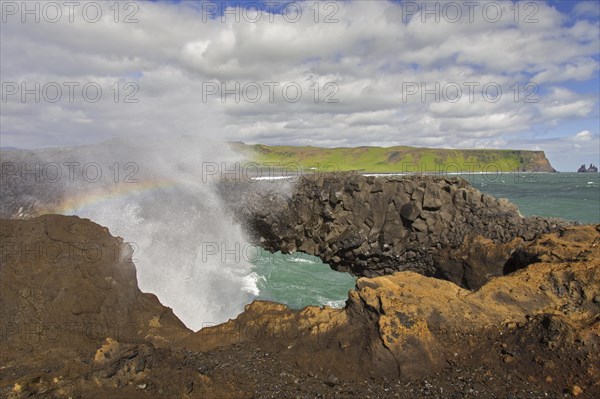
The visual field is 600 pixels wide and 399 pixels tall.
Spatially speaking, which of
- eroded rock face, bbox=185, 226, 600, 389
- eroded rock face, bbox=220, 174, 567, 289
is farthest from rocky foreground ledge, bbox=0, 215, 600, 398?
eroded rock face, bbox=220, 174, 567, 289

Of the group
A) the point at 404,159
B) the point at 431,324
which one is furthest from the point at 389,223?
the point at 404,159

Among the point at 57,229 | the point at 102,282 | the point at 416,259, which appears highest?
the point at 57,229

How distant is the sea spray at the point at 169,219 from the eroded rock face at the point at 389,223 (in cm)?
231

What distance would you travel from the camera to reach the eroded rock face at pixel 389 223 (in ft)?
56.4

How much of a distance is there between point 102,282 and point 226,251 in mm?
12309

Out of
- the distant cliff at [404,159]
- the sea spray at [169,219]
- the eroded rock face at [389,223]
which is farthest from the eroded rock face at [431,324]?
the distant cliff at [404,159]

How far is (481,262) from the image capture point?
1652 centimetres

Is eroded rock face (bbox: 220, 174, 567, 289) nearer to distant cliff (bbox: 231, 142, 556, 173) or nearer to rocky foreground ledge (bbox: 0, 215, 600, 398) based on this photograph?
rocky foreground ledge (bbox: 0, 215, 600, 398)

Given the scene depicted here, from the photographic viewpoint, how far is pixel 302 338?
7219 mm

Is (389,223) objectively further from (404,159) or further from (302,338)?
(404,159)

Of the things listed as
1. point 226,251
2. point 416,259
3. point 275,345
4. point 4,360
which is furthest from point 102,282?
point 416,259

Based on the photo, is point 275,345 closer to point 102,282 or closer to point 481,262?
point 102,282

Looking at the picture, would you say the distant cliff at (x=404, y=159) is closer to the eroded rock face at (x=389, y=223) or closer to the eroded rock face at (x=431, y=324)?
the eroded rock face at (x=389, y=223)

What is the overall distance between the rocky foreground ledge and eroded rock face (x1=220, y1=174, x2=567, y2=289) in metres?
8.37
